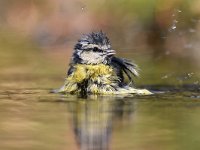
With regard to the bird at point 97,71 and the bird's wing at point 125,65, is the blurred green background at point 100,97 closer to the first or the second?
the bird at point 97,71

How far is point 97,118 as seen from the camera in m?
10.5

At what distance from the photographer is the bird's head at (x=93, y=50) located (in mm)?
12836

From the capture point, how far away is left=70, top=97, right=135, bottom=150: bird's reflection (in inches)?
356

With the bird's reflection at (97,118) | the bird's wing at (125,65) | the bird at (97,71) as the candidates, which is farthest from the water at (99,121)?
the bird's wing at (125,65)

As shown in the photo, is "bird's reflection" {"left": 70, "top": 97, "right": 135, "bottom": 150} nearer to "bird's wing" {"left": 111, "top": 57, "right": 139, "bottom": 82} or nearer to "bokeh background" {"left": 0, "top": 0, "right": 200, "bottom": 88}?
"bird's wing" {"left": 111, "top": 57, "right": 139, "bottom": 82}

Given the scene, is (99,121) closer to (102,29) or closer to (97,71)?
(97,71)

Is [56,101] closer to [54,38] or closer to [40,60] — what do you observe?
[40,60]

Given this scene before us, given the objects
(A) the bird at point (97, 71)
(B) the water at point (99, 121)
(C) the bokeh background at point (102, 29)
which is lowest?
(B) the water at point (99, 121)

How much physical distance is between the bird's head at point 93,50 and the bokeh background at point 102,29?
70.9 inches

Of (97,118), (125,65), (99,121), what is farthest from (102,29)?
(99,121)

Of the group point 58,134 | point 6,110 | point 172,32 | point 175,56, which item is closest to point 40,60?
point 175,56

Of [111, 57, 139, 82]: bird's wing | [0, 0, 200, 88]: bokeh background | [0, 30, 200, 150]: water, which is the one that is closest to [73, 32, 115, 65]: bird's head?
[111, 57, 139, 82]: bird's wing

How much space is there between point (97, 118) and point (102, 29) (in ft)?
37.6

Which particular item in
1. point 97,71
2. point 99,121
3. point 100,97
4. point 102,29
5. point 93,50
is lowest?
point 99,121
